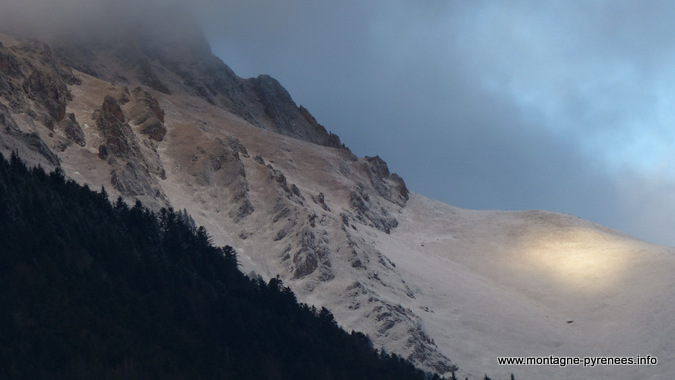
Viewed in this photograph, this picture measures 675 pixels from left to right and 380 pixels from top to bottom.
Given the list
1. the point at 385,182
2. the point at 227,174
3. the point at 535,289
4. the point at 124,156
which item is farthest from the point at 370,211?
the point at 124,156

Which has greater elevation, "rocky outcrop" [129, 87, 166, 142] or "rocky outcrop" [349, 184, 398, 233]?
"rocky outcrop" [349, 184, 398, 233]

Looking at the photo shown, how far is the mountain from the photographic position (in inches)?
4230

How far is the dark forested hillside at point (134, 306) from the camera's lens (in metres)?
68.9

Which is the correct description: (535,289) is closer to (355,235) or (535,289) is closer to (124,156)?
(355,235)

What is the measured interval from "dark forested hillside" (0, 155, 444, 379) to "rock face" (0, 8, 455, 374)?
289 inches

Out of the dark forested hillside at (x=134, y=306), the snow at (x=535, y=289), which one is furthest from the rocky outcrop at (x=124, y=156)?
the snow at (x=535, y=289)

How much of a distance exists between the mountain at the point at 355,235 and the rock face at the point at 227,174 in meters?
0.26

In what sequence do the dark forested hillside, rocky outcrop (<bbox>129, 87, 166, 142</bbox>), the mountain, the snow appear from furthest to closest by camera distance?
rocky outcrop (<bbox>129, 87, 166, 142</bbox>) → the snow → the mountain → the dark forested hillside

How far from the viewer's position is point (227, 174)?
12925 centimetres

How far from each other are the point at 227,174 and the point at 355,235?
657 inches

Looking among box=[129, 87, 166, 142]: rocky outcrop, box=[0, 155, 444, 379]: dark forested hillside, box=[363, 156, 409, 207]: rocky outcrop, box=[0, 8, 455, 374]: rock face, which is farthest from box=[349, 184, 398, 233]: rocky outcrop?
box=[0, 155, 444, 379]: dark forested hillside

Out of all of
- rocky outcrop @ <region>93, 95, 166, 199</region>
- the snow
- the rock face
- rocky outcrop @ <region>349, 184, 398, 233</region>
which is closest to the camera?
the rock face

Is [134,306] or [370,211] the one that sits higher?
[370,211]

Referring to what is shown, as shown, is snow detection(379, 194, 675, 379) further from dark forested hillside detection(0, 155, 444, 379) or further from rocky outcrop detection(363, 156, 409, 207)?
dark forested hillside detection(0, 155, 444, 379)
